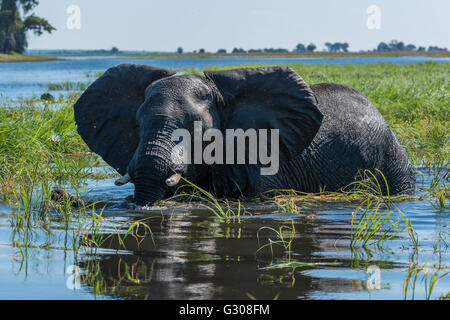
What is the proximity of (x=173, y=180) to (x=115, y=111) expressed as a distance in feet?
5.67

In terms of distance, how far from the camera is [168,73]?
7.66m

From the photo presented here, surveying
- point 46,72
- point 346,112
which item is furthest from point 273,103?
point 46,72

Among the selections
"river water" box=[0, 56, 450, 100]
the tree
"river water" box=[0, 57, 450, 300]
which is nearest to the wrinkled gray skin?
"river water" box=[0, 57, 450, 300]

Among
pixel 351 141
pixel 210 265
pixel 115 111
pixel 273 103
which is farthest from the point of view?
pixel 351 141

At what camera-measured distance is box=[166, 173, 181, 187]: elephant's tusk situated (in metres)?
6.71

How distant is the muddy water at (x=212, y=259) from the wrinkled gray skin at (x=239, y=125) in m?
0.65

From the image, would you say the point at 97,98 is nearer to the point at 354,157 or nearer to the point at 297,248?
the point at 354,157

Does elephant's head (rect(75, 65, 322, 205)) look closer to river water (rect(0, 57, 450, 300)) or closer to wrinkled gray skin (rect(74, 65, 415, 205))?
wrinkled gray skin (rect(74, 65, 415, 205))

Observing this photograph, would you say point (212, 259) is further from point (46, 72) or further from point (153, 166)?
point (46, 72)

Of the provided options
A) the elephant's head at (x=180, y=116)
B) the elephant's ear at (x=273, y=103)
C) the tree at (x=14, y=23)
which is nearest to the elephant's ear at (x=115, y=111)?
the elephant's head at (x=180, y=116)

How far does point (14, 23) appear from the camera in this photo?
3462 inches

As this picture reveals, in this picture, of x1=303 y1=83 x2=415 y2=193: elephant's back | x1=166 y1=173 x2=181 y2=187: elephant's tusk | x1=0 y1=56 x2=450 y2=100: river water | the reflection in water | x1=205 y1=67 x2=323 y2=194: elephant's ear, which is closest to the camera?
the reflection in water

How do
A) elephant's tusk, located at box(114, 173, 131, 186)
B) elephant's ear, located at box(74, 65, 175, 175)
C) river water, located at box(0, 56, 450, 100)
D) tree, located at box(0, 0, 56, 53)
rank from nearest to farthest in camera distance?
elephant's tusk, located at box(114, 173, 131, 186)
elephant's ear, located at box(74, 65, 175, 175)
river water, located at box(0, 56, 450, 100)
tree, located at box(0, 0, 56, 53)

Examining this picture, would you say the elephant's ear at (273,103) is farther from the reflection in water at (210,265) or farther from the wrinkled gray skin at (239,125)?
the reflection in water at (210,265)
